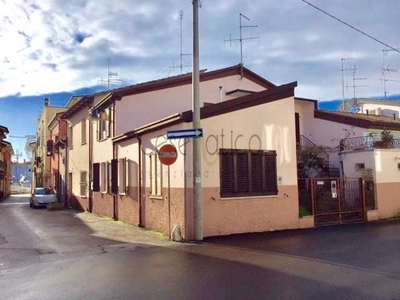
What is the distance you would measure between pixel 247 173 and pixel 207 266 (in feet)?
17.7

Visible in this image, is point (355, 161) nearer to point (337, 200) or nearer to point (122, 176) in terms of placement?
point (337, 200)

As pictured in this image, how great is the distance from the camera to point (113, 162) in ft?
59.6

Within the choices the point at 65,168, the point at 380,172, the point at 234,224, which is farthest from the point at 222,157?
the point at 65,168

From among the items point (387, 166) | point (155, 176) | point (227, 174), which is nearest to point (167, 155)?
point (227, 174)

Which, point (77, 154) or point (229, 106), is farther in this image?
point (77, 154)

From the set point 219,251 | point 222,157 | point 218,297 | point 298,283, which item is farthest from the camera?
point 222,157

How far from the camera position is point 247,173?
520 inches

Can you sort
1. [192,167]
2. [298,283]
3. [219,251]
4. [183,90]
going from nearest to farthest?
[298,283] → [219,251] → [192,167] → [183,90]

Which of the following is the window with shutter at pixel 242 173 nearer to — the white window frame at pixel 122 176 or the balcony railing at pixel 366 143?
the white window frame at pixel 122 176

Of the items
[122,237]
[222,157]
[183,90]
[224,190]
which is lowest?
[122,237]

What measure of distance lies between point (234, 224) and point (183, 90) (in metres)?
9.11

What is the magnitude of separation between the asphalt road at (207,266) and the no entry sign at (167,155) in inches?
91.0

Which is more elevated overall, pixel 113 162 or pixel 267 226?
pixel 113 162

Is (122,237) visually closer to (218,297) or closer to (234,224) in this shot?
(234,224)
